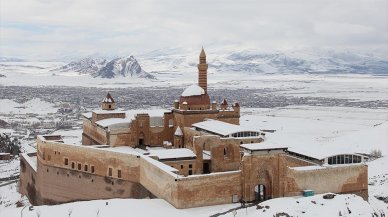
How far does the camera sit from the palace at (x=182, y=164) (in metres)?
40.5

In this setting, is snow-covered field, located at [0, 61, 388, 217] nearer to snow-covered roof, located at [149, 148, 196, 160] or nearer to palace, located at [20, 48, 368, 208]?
palace, located at [20, 48, 368, 208]

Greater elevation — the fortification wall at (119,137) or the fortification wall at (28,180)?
the fortification wall at (119,137)

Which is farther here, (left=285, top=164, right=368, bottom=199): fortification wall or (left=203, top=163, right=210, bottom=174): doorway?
(left=203, top=163, right=210, bottom=174): doorway

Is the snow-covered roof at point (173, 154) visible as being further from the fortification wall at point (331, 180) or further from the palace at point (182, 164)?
the fortification wall at point (331, 180)

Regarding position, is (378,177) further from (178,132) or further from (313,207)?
(313,207)

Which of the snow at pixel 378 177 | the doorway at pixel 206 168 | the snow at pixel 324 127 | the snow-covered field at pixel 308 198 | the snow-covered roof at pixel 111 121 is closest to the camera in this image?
the snow-covered field at pixel 308 198

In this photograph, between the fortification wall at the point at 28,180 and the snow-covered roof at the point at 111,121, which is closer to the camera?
the snow-covered roof at the point at 111,121

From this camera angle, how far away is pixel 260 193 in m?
41.8

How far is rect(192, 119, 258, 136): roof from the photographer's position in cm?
4962

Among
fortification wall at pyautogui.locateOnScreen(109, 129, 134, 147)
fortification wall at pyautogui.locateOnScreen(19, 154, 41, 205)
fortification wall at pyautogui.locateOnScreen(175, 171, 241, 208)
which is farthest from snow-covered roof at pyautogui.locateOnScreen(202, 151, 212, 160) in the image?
fortification wall at pyautogui.locateOnScreen(19, 154, 41, 205)

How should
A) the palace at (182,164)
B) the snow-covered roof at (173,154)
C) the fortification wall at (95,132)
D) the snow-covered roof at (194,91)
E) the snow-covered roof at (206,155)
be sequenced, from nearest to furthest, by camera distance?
the palace at (182,164) < the snow-covered roof at (173,154) < the snow-covered roof at (206,155) < the snow-covered roof at (194,91) < the fortification wall at (95,132)

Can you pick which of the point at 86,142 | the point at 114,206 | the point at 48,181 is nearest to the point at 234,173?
the point at 114,206

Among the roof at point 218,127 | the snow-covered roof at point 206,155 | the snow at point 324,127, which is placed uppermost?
the roof at point 218,127

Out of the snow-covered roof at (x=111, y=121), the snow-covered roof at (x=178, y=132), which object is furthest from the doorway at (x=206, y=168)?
the snow-covered roof at (x=111, y=121)
